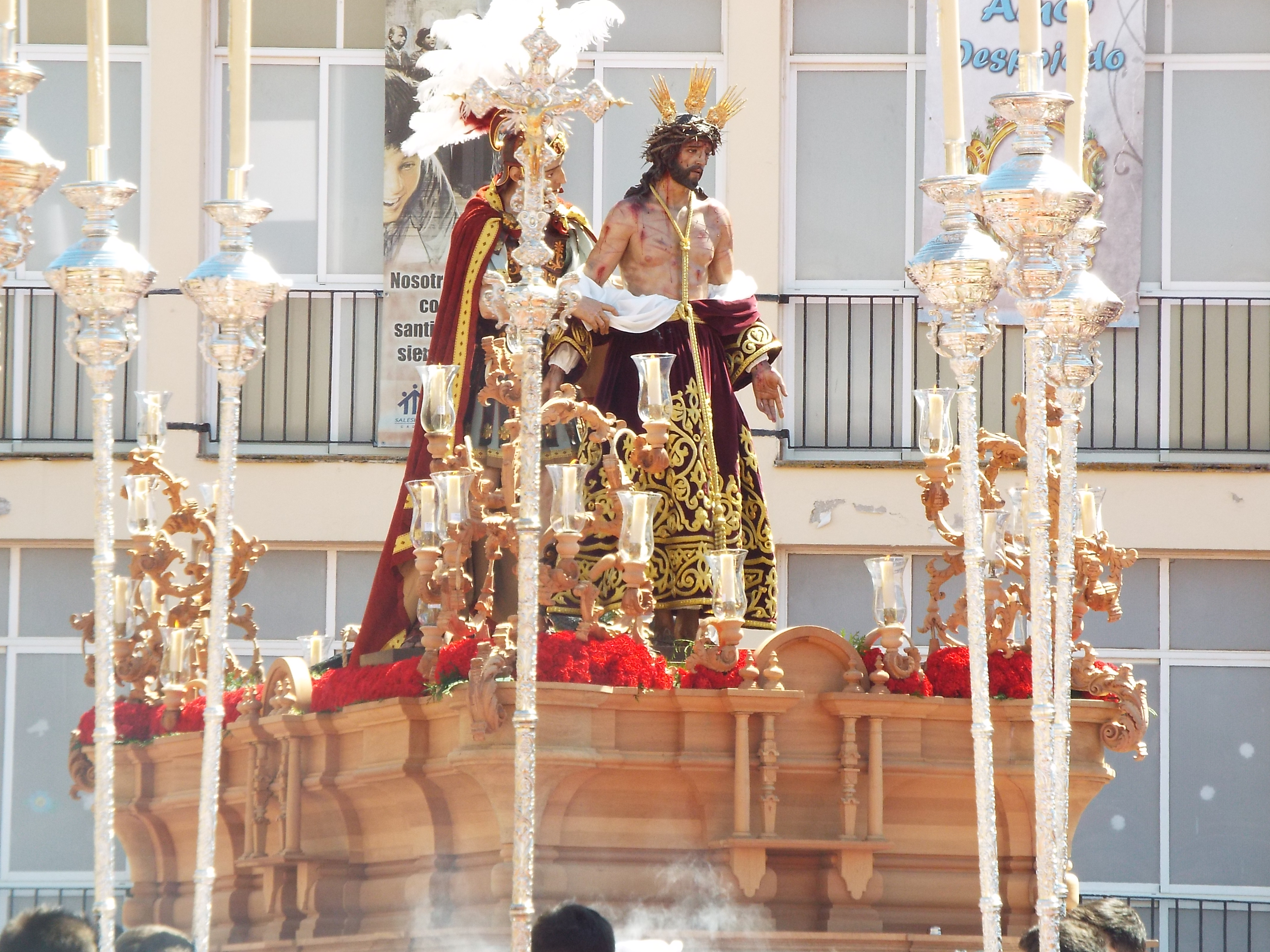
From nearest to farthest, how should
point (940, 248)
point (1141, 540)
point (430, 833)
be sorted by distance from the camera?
point (940, 248) → point (430, 833) → point (1141, 540)

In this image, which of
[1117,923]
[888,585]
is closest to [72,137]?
[888,585]

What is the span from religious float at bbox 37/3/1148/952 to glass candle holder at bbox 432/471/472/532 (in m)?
0.01

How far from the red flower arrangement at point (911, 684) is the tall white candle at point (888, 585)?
0.19 meters

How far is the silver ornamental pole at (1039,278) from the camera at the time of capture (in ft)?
20.3

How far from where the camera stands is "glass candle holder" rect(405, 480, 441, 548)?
26.9 feet

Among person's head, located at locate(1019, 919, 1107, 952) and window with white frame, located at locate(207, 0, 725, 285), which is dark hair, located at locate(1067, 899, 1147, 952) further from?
window with white frame, located at locate(207, 0, 725, 285)

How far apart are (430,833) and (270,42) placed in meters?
8.67

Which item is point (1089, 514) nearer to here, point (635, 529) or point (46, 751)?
point (635, 529)

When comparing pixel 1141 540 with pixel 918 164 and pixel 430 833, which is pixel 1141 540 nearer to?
pixel 918 164

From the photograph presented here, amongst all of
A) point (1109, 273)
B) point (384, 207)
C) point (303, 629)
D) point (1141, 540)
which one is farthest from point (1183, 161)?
point (303, 629)

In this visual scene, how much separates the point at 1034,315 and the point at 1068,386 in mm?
1477

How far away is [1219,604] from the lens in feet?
50.6

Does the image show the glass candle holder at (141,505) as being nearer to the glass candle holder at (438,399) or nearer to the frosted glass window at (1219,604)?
the glass candle holder at (438,399)

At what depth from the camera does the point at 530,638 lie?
6.75 meters
